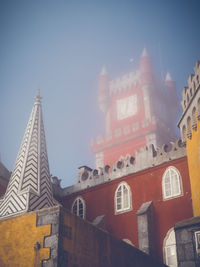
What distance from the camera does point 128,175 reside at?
2344 centimetres

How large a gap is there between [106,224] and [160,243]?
3748 millimetres

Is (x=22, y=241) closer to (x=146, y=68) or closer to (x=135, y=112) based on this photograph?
(x=135, y=112)

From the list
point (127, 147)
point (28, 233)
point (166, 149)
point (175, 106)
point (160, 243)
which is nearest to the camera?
point (28, 233)

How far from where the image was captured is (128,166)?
77.7 ft

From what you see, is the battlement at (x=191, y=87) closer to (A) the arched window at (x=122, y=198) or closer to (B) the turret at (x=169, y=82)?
(A) the arched window at (x=122, y=198)

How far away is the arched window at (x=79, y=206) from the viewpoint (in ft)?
81.0

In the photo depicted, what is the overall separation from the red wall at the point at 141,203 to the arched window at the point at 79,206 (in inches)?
10.3

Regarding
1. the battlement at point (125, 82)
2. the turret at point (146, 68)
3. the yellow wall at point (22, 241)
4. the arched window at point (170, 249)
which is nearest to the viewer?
the yellow wall at point (22, 241)

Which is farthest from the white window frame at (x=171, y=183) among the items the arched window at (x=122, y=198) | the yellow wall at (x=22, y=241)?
the yellow wall at (x=22, y=241)

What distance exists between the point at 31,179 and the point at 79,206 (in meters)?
6.27

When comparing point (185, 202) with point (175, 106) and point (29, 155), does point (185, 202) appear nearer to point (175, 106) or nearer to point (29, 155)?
point (29, 155)

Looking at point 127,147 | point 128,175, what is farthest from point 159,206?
point 127,147

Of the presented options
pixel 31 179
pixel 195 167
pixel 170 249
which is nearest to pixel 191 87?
pixel 195 167

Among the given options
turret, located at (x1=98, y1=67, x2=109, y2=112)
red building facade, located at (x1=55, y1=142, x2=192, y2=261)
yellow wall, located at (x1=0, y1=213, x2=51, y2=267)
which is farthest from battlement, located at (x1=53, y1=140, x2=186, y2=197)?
turret, located at (x1=98, y1=67, x2=109, y2=112)
